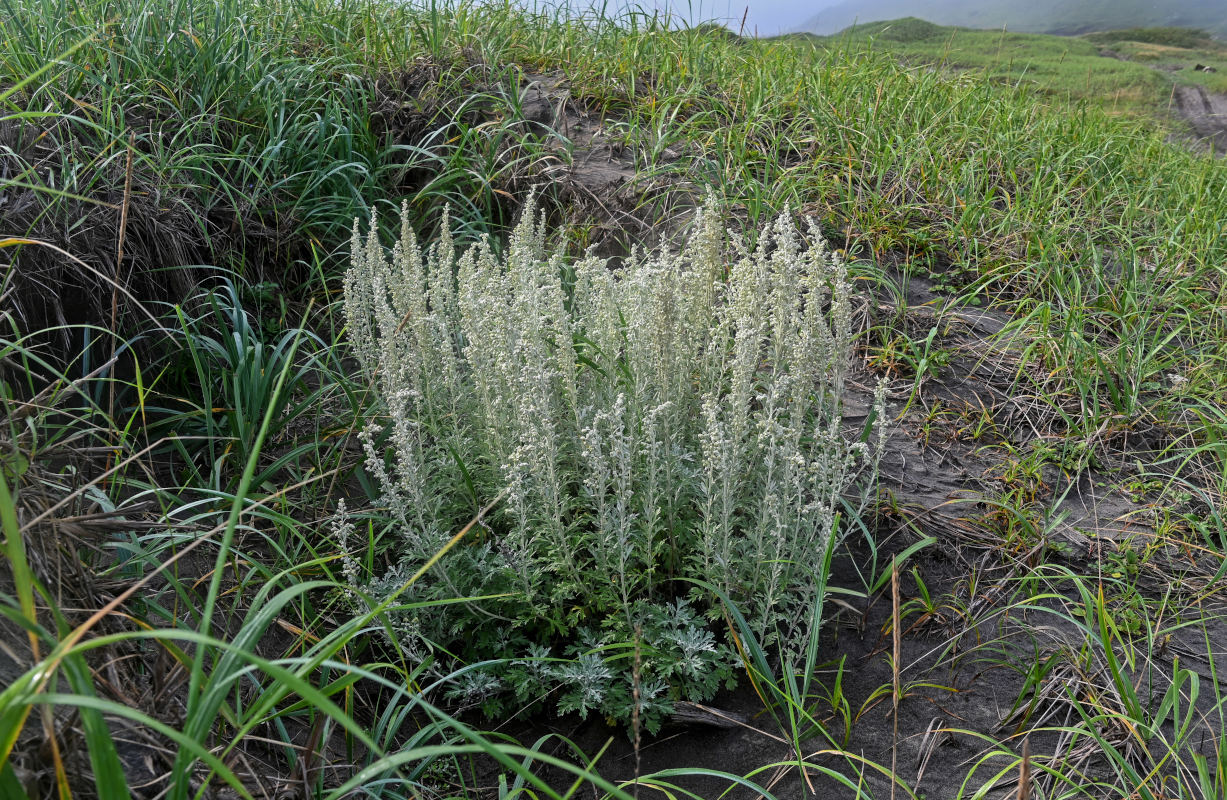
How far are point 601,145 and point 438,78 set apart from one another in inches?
48.8

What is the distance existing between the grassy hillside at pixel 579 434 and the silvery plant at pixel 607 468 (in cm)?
3

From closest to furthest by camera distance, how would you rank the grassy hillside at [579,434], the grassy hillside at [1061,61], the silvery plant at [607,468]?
the grassy hillside at [579,434], the silvery plant at [607,468], the grassy hillside at [1061,61]

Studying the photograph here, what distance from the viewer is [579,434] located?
274cm

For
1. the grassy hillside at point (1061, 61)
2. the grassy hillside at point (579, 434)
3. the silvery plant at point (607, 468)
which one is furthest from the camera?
the grassy hillside at point (1061, 61)

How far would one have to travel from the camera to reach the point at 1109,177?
5.31 metres

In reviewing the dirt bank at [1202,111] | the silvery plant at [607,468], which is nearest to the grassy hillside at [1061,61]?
the dirt bank at [1202,111]

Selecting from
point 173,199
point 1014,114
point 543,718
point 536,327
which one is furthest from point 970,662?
point 1014,114

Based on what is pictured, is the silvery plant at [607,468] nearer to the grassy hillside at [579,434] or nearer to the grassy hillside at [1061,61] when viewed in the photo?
the grassy hillside at [579,434]

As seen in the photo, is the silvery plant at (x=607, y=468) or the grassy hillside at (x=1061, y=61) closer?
the silvery plant at (x=607, y=468)

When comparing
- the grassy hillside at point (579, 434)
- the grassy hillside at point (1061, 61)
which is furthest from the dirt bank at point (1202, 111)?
the grassy hillside at point (579, 434)

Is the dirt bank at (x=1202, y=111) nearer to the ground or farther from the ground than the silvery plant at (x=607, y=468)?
farther from the ground

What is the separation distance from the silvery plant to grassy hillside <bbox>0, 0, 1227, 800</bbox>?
0.03m

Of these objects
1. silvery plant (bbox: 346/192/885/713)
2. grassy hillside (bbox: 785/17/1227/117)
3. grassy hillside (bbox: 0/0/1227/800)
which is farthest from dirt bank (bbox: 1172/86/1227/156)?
silvery plant (bbox: 346/192/885/713)

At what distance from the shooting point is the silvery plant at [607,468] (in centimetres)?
233
